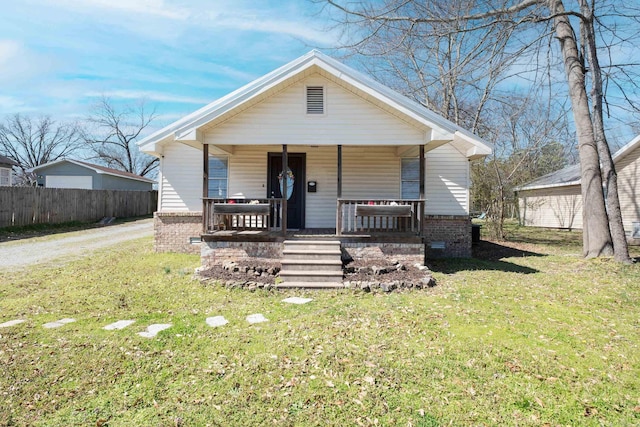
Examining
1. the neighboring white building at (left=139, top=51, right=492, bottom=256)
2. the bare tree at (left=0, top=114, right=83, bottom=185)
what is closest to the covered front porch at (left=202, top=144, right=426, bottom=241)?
the neighboring white building at (left=139, top=51, right=492, bottom=256)

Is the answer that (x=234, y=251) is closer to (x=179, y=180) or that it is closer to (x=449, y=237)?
(x=179, y=180)

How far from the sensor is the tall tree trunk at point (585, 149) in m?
9.45

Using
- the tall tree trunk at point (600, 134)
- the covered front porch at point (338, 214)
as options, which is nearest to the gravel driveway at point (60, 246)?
the covered front porch at point (338, 214)

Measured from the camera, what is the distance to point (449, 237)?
1080 centimetres

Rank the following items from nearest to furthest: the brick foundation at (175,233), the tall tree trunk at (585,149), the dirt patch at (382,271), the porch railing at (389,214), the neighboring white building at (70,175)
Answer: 1. the dirt patch at (382,271)
2. the porch railing at (389,214)
3. the tall tree trunk at (585,149)
4. the brick foundation at (175,233)
5. the neighboring white building at (70,175)

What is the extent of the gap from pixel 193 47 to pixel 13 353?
41.8ft

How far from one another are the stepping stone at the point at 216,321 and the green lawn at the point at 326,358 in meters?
0.11

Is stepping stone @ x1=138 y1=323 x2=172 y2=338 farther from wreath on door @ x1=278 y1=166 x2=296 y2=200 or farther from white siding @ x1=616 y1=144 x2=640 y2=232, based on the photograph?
white siding @ x1=616 y1=144 x2=640 y2=232

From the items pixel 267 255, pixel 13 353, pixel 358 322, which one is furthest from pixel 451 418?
pixel 267 255

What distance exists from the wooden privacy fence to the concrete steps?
44.4 feet

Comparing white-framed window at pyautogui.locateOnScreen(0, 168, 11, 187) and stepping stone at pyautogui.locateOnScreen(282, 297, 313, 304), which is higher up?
white-framed window at pyautogui.locateOnScreen(0, 168, 11, 187)

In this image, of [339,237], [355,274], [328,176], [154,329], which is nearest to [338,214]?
[339,237]

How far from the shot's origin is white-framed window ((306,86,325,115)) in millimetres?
8703

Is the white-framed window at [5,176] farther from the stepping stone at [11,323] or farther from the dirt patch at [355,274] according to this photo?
the stepping stone at [11,323]
